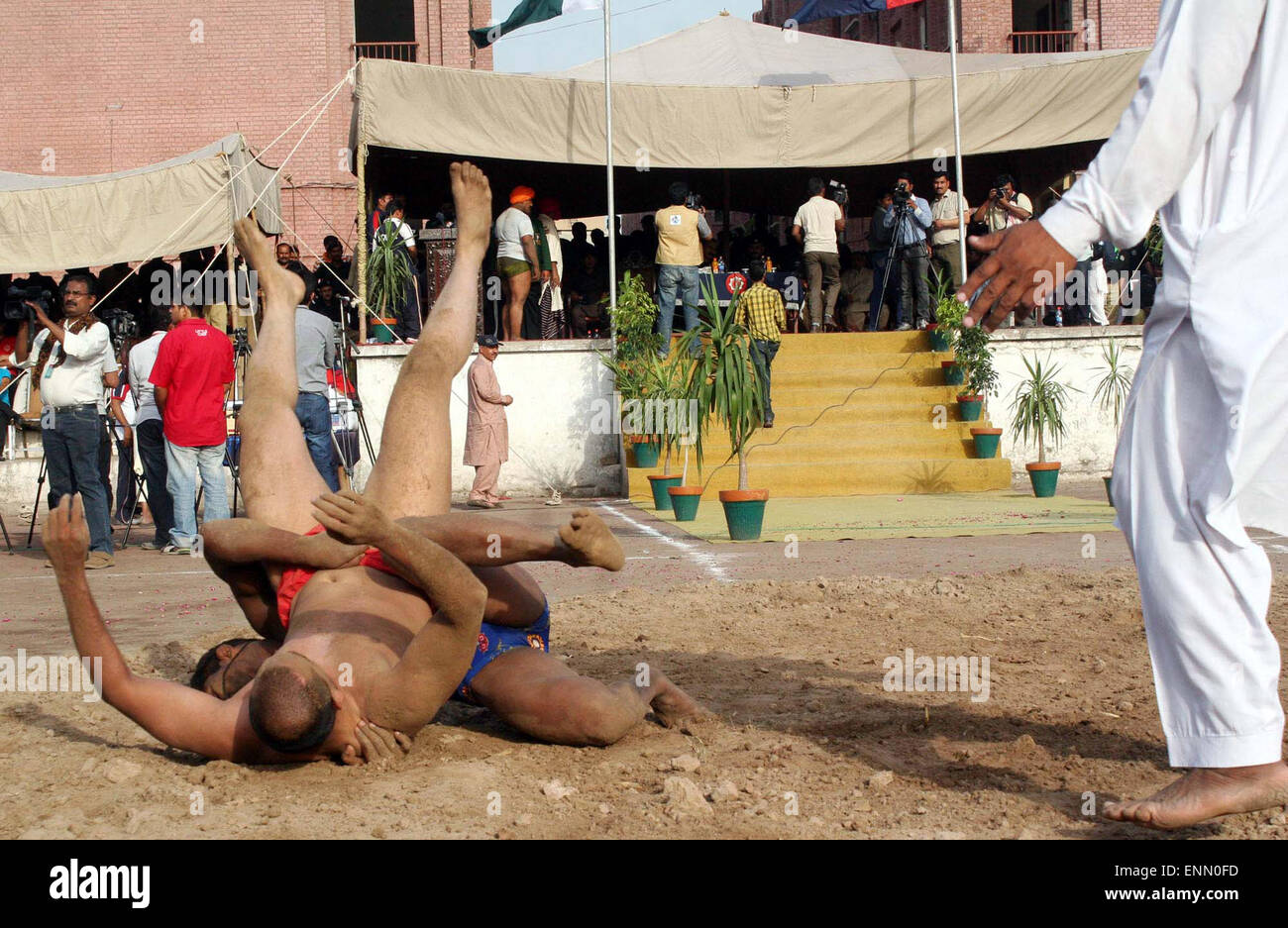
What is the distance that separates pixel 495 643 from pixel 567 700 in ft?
1.31

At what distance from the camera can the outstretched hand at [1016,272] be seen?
281 cm

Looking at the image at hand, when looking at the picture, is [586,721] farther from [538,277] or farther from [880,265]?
[880,265]

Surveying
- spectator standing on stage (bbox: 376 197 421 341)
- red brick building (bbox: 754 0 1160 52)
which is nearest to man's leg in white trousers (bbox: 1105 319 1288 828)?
spectator standing on stage (bbox: 376 197 421 341)

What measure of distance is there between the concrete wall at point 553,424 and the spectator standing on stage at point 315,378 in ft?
10.4

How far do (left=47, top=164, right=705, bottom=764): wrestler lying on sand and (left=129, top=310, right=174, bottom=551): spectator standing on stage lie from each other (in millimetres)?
5659

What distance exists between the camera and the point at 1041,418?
12359mm

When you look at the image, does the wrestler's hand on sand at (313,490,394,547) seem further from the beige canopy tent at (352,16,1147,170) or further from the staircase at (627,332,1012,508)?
the beige canopy tent at (352,16,1147,170)

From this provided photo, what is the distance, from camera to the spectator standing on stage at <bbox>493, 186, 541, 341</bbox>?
13.7 meters

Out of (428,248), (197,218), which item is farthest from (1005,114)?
(197,218)

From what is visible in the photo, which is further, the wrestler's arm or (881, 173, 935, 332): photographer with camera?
(881, 173, 935, 332): photographer with camera

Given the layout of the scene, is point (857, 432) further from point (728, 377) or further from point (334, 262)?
point (334, 262)

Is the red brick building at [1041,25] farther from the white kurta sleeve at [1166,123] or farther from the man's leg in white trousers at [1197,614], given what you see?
the man's leg in white trousers at [1197,614]

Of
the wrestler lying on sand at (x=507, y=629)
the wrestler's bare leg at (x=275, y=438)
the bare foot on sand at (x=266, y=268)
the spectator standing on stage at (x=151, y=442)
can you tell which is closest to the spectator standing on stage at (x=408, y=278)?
the spectator standing on stage at (x=151, y=442)
